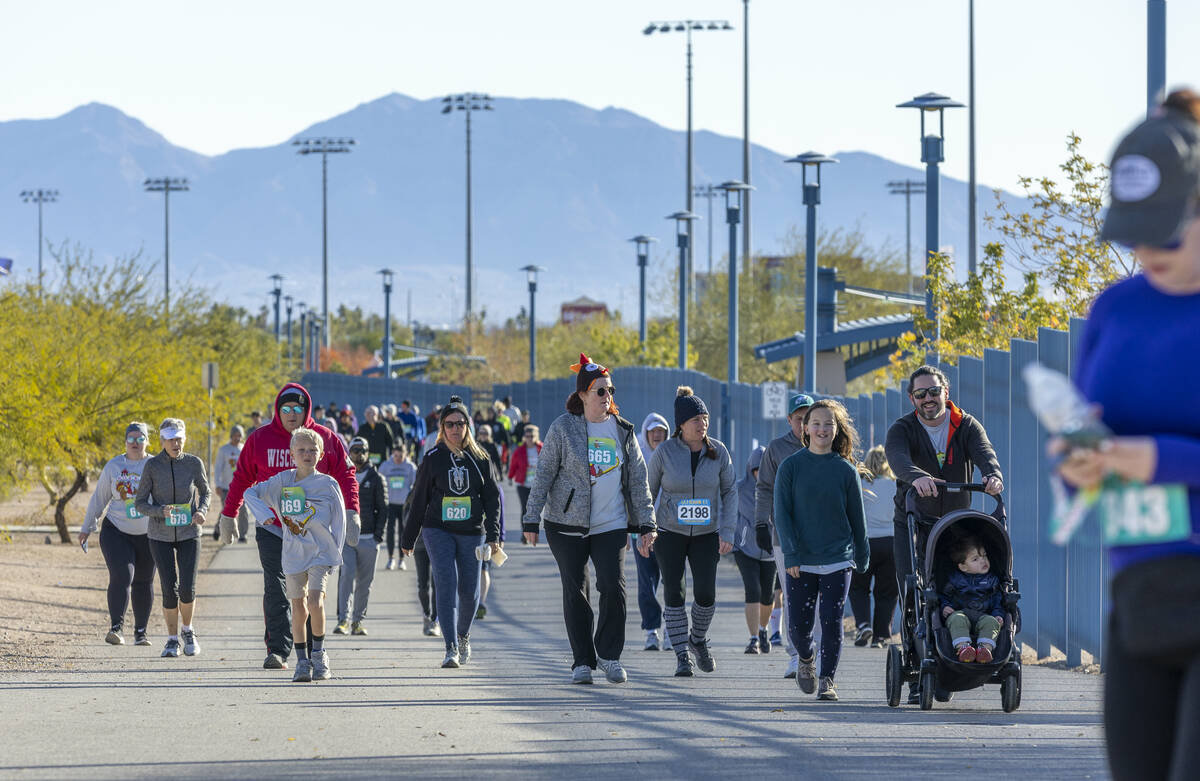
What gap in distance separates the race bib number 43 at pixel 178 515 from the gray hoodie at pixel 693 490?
3.91 meters

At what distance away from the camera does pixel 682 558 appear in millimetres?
13312

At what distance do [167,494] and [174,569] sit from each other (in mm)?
591

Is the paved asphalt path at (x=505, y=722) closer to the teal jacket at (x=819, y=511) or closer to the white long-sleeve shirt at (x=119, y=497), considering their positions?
the teal jacket at (x=819, y=511)

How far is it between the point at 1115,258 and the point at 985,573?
1093 centimetres

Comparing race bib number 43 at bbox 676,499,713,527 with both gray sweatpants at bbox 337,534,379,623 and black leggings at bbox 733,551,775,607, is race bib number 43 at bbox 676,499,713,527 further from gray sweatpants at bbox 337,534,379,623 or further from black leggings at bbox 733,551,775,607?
gray sweatpants at bbox 337,534,379,623

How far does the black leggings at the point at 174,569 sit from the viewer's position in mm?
14969

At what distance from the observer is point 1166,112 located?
4301 millimetres

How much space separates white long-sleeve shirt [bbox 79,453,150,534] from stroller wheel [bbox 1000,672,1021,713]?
Answer: 749 cm

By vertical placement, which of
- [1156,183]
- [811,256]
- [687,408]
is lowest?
[687,408]

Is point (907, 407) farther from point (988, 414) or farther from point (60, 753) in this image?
point (60, 753)

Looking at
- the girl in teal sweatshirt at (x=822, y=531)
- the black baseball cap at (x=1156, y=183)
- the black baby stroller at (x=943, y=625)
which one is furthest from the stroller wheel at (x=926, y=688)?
the black baseball cap at (x=1156, y=183)

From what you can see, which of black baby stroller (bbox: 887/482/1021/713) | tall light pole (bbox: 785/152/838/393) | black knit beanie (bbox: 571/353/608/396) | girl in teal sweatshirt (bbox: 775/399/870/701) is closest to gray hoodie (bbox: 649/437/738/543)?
black knit beanie (bbox: 571/353/608/396)

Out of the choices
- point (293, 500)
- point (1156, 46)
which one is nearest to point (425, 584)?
point (293, 500)

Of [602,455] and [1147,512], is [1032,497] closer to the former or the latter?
[602,455]
